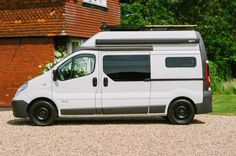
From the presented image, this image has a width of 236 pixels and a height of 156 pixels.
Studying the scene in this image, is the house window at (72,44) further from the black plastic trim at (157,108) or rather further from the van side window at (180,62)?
the black plastic trim at (157,108)

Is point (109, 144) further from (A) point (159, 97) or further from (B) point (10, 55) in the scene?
(B) point (10, 55)

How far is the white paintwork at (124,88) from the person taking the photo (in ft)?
42.9

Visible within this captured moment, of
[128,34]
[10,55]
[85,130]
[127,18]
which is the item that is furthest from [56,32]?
[127,18]

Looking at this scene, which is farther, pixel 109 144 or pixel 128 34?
pixel 128 34

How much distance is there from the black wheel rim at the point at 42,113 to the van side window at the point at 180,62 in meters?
3.29

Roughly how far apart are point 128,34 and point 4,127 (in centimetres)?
391

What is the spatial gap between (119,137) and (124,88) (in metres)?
2.36

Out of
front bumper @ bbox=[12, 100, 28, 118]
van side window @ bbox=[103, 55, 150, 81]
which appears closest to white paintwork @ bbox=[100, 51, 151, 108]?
van side window @ bbox=[103, 55, 150, 81]

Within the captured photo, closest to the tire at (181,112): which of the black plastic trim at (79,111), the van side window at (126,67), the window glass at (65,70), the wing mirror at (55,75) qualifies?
the van side window at (126,67)

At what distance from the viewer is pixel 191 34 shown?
43.9 feet

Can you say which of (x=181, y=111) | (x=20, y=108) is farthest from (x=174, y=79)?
(x=20, y=108)

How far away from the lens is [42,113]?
13.2 m

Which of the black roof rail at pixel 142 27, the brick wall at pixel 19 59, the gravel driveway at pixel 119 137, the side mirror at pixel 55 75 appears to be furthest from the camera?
the brick wall at pixel 19 59

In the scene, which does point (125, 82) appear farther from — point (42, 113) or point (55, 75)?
point (42, 113)
